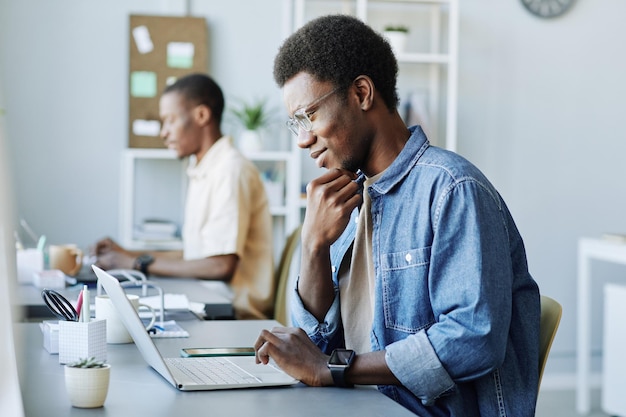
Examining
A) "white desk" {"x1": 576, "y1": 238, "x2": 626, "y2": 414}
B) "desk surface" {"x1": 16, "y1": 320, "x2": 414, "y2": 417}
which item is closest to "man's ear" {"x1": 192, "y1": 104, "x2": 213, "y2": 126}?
"desk surface" {"x1": 16, "y1": 320, "x2": 414, "y2": 417}

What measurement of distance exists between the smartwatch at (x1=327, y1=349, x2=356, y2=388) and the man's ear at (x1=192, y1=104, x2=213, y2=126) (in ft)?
6.87

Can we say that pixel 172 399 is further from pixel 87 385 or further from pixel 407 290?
pixel 407 290

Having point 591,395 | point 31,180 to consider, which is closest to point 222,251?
point 31,180

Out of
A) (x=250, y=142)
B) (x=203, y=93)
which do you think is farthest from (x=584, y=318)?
(x=203, y=93)

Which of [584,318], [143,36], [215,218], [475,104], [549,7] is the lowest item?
[584,318]

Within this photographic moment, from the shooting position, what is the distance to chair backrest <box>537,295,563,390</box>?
1623 mm

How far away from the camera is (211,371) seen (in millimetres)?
1553

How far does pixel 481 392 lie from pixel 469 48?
3.58m

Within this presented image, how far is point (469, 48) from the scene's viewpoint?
16.0 feet

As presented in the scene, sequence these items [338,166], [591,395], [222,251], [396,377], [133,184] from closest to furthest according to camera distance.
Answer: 1. [396,377]
2. [338,166]
3. [222,251]
4. [133,184]
5. [591,395]

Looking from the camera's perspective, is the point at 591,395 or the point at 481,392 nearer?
the point at 481,392

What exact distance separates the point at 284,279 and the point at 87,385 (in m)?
1.94

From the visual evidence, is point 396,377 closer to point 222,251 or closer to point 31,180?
point 222,251

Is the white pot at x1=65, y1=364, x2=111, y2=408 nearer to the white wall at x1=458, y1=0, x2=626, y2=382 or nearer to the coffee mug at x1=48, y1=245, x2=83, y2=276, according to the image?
the coffee mug at x1=48, y1=245, x2=83, y2=276
